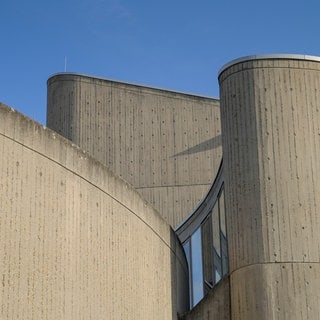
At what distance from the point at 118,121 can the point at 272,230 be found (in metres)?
14.8

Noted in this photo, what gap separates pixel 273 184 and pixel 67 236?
572cm

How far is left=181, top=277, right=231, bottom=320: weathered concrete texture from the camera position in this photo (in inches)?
744

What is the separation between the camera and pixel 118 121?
3234cm

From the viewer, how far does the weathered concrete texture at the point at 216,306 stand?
18897mm

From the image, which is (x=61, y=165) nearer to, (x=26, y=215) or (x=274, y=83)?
(x=26, y=215)

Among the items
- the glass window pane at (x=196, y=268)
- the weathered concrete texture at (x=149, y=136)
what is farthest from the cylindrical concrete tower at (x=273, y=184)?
the weathered concrete texture at (x=149, y=136)

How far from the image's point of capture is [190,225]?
2708 centimetres

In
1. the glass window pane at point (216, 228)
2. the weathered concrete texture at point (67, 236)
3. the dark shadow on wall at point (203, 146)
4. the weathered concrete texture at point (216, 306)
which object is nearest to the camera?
the weathered concrete texture at point (67, 236)

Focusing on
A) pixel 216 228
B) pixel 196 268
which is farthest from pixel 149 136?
pixel 216 228

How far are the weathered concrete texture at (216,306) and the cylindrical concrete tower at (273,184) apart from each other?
0.90 ft

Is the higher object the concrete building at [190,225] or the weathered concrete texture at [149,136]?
the weathered concrete texture at [149,136]

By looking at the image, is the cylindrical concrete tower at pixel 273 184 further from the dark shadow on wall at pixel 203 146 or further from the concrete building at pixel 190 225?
the dark shadow on wall at pixel 203 146

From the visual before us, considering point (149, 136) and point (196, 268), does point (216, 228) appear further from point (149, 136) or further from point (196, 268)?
point (149, 136)

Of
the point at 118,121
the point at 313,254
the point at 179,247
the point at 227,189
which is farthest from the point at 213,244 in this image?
the point at 118,121
